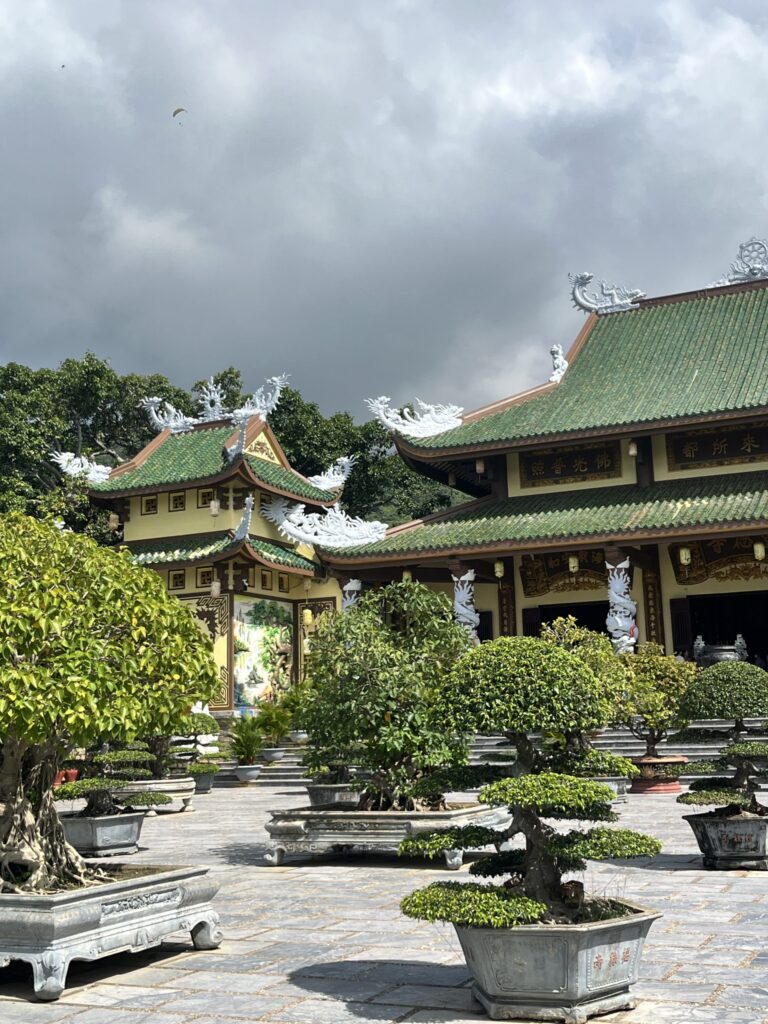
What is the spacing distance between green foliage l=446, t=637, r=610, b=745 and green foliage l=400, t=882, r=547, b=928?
0.89 metres

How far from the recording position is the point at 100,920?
232 inches

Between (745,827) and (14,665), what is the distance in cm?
654

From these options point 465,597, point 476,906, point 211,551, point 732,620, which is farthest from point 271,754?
point 476,906

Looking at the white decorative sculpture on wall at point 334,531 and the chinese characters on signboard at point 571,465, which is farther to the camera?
the chinese characters on signboard at point 571,465

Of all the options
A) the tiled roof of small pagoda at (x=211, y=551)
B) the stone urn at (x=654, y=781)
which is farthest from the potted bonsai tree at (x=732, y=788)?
the tiled roof of small pagoda at (x=211, y=551)

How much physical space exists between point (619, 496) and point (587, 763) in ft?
57.6

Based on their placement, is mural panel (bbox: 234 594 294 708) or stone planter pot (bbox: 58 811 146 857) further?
mural panel (bbox: 234 594 294 708)

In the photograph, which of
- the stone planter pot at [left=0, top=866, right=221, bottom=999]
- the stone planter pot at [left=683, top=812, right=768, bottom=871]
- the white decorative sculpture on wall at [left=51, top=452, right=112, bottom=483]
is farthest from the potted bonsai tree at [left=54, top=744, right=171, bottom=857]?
the white decorative sculpture on wall at [left=51, top=452, right=112, bottom=483]

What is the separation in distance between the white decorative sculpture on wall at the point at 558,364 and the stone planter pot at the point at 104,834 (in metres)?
17.5

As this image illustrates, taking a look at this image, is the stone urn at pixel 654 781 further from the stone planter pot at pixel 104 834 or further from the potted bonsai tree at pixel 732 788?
the stone planter pot at pixel 104 834

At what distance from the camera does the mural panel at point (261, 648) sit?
1114 inches

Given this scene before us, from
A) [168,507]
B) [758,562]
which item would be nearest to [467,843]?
[758,562]

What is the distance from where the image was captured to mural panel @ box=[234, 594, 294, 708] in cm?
2830

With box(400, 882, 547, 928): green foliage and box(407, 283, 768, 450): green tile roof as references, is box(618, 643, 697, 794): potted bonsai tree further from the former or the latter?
box(400, 882, 547, 928): green foliage
